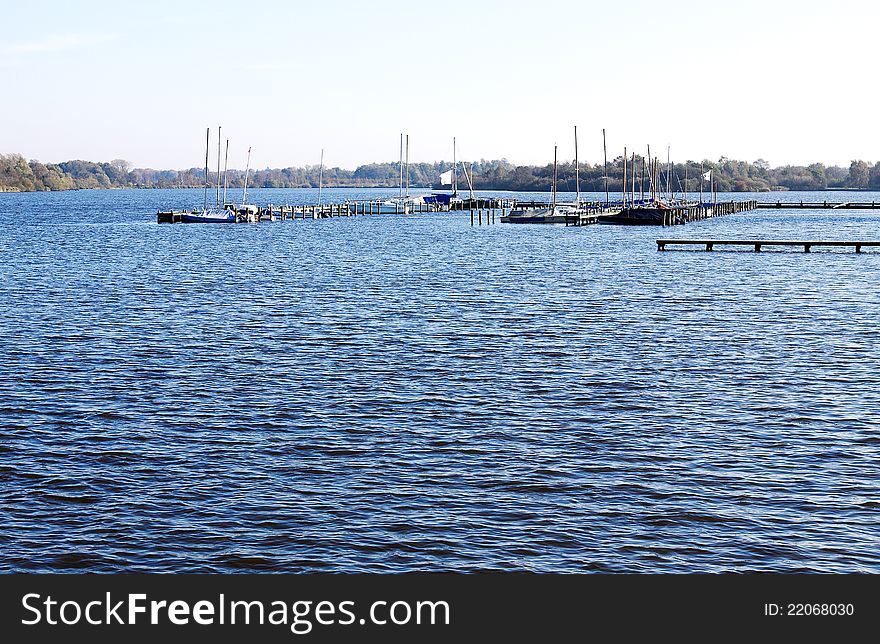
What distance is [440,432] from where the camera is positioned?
97.3 ft

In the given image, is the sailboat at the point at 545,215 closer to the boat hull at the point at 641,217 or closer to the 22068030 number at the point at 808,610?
the boat hull at the point at 641,217

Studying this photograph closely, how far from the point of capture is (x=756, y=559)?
67.2 ft

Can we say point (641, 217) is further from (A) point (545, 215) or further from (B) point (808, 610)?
(B) point (808, 610)

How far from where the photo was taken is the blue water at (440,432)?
21.4 metres

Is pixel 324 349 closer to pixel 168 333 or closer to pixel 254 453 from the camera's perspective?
pixel 168 333

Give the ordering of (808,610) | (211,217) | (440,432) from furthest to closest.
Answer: (211,217)
(440,432)
(808,610)

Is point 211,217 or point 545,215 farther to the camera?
point 545,215

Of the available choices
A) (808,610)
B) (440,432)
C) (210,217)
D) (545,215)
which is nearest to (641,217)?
(545,215)

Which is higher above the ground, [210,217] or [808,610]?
[210,217]

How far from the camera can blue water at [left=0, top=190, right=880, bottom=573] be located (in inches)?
842

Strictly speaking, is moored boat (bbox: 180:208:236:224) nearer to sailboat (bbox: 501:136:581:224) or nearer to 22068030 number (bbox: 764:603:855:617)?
sailboat (bbox: 501:136:581:224)

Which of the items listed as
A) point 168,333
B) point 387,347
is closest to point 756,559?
point 387,347

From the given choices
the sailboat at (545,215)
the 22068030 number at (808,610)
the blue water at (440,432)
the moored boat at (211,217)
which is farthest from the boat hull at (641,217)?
the 22068030 number at (808,610)

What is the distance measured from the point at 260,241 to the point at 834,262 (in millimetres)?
64132
